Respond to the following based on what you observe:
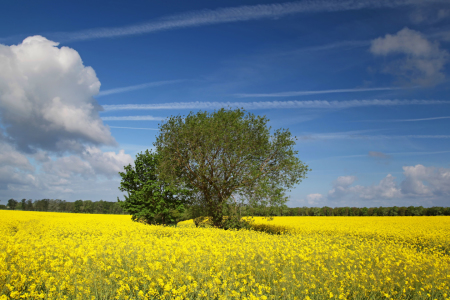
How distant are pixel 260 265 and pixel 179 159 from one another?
16754 millimetres

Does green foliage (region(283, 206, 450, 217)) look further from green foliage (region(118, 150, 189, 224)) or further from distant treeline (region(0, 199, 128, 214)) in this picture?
distant treeline (region(0, 199, 128, 214))

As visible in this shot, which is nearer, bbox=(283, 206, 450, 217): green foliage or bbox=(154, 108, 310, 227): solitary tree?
bbox=(154, 108, 310, 227): solitary tree

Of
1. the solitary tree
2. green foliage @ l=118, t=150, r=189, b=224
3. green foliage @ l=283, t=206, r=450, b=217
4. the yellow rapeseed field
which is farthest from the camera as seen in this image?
green foliage @ l=283, t=206, r=450, b=217

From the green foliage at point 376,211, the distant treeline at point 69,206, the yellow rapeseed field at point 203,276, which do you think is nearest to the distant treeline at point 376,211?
the green foliage at point 376,211

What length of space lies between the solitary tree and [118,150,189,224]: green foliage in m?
8.44

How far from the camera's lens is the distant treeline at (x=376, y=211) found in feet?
197

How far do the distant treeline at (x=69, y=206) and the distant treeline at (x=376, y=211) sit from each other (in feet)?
261

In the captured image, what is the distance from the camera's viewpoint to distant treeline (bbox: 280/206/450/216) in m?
60.0

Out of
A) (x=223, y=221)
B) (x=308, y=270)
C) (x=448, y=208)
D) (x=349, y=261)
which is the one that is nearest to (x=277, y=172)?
(x=223, y=221)

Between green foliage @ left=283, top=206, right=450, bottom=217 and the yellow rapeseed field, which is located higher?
the yellow rapeseed field

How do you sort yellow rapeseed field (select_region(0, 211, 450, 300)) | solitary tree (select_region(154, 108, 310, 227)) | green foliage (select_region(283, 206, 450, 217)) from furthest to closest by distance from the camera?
green foliage (select_region(283, 206, 450, 217)) < solitary tree (select_region(154, 108, 310, 227)) < yellow rapeseed field (select_region(0, 211, 450, 300))

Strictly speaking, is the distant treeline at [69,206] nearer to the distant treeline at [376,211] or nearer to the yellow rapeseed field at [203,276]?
the distant treeline at [376,211]

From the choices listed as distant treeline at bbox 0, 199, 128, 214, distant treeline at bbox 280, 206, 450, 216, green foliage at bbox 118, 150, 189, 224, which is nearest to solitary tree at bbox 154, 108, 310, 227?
green foliage at bbox 118, 150, 189, 224

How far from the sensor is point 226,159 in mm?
22938
